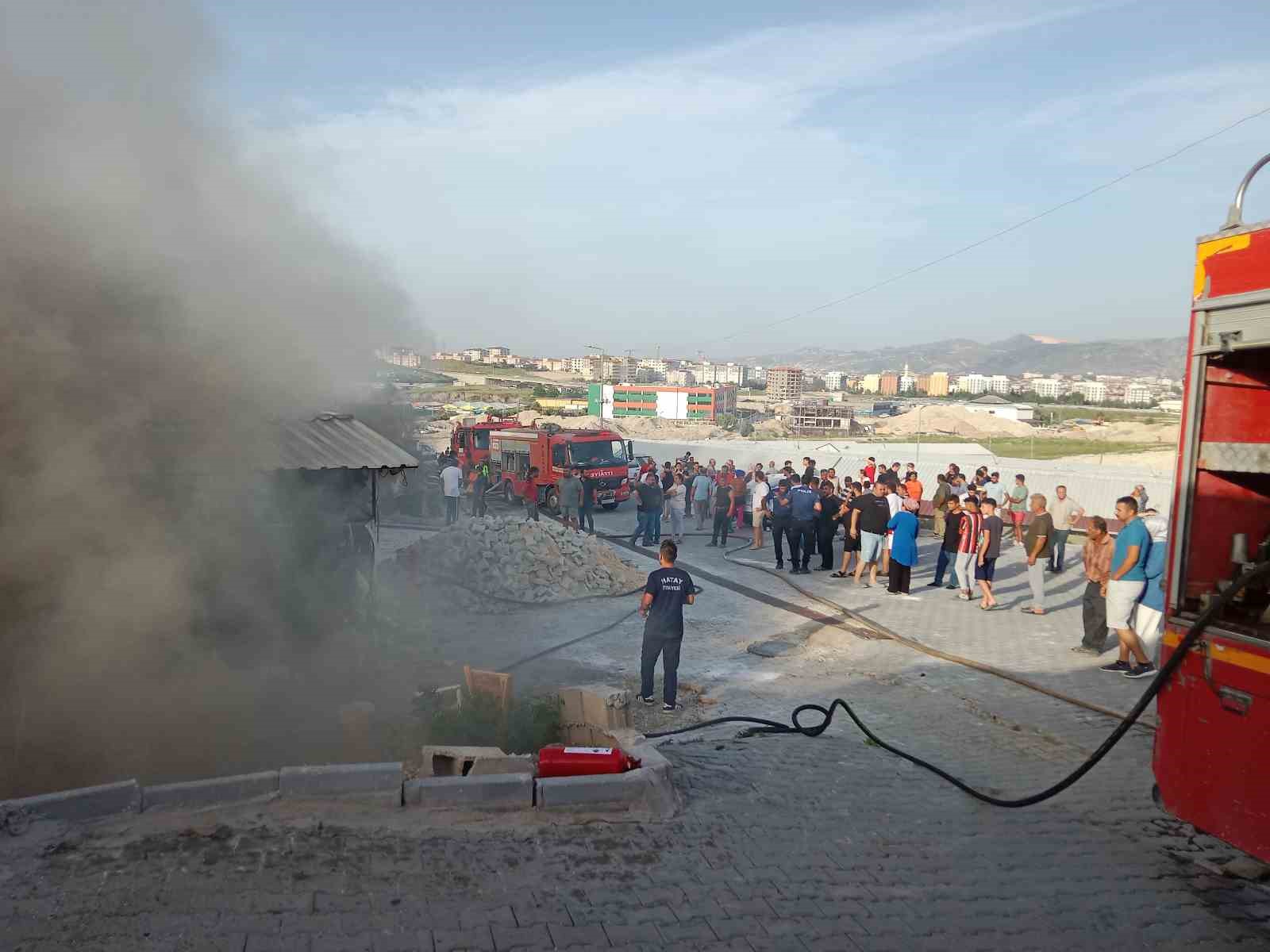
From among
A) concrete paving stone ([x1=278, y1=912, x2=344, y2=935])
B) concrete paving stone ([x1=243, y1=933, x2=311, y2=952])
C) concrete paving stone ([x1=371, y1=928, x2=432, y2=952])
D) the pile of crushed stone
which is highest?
concrete paving stone ([x1=243, y1=933, x2=311, y2=952])

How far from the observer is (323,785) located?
4.79 m

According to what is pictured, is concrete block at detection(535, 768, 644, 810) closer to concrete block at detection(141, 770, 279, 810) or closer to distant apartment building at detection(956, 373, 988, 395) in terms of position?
concrete block at detection(141, 770, 279, 810)

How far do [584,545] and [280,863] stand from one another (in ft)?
30.2

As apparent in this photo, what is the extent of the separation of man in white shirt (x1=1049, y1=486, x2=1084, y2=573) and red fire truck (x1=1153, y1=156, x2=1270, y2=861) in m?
9.43

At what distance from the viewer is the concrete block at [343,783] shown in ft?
15.6

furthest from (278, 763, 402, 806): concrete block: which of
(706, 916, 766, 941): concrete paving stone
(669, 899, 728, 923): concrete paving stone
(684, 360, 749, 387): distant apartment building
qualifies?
(684, 360, 749, 387): distant apartment building

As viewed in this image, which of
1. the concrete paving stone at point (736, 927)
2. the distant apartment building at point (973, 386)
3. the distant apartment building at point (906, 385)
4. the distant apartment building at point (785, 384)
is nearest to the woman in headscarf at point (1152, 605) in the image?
the concrete paving stone at point (736, 927)

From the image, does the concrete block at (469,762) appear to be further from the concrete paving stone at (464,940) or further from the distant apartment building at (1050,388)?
the distant apartment building at (1050,388)

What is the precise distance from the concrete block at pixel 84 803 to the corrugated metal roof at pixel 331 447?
147 inches

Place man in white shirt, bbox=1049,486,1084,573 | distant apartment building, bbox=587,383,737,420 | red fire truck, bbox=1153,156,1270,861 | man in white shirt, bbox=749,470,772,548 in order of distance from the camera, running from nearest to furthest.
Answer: red fire truck, bbox=1153,156,1270,861
man in white shirt, bbox=1049,486,1084,573
man in white shirt, bbox=749,470,772,548
distant apartment building, bbox=587,383,737,420

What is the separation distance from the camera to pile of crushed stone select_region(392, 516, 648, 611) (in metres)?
12.2

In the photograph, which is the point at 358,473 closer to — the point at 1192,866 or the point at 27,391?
the point at 27,391

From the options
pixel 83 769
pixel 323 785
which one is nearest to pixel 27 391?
pixel 83 769

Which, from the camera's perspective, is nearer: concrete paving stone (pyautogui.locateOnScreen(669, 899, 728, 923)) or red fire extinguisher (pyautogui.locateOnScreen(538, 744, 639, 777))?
concrete paving stone (pyautogui.locateOnScreen(669, 899, 728, 923))
